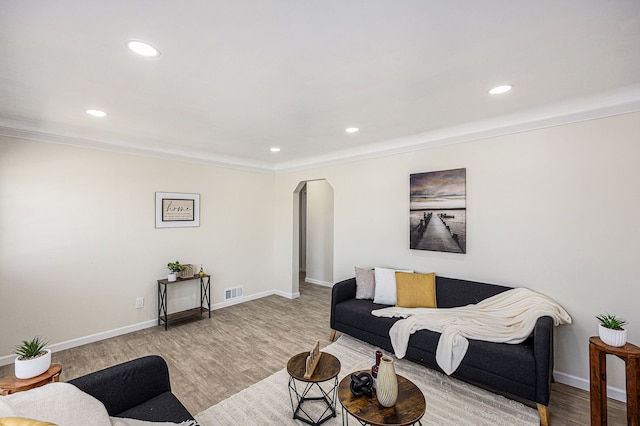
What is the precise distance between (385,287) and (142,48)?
3.18 m

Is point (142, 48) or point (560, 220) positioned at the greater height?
point (142, 48)

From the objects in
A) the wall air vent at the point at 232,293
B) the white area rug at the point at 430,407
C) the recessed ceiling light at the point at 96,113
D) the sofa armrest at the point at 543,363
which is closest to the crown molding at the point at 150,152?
the recessed ceiling light at the point at 96,113

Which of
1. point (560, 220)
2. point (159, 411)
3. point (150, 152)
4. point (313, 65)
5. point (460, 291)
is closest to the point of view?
point (159, 411)

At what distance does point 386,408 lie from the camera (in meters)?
1.68

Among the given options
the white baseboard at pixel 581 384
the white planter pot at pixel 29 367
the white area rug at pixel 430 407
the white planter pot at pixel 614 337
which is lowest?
the white area rug at pixel 430 407

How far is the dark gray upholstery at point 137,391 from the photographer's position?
5.12 ft

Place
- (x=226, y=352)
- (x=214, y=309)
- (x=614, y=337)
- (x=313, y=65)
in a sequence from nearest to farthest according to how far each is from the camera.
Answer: (x=313, y=65)
(x=614, y=337)
(x=226, y=352)
(x=214, y=309)

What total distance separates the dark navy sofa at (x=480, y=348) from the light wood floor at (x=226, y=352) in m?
0.33

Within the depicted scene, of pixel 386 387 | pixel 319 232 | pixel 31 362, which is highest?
pixel 319 232

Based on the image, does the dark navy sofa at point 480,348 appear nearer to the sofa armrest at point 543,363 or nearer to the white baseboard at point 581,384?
the sofa armrest at point 543,363

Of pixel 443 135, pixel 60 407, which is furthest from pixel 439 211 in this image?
pixel 60 407

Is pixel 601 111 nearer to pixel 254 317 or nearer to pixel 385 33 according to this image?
pixel 385 33

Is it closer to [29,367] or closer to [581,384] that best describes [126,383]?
[29,367]

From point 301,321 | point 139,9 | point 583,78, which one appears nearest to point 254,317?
point 301,321
